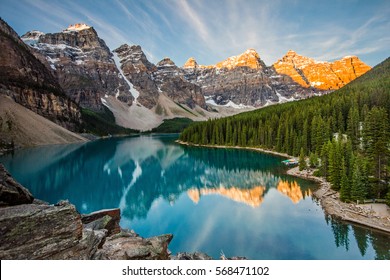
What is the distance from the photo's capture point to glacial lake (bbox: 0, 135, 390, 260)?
17000mm

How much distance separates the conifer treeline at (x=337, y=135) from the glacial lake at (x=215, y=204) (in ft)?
15.2

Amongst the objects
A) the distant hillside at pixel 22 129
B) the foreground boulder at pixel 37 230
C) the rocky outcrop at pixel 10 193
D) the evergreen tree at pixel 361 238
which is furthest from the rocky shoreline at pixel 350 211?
the distant hillside at pixel 22 129

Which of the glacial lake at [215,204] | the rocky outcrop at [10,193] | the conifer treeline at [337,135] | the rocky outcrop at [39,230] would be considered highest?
the conifer treeline at [337,135]

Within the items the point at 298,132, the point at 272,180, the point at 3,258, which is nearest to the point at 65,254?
the point at 3,258

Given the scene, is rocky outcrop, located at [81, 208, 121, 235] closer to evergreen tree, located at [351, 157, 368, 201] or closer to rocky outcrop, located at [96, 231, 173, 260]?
rocky outcrop, located at [96, 231, 173, 260]

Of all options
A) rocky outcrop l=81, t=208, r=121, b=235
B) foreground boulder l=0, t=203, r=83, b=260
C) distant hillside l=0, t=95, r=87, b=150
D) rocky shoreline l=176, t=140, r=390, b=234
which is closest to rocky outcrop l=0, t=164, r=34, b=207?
foreground boulder l=0, t=203, r=83, b=260

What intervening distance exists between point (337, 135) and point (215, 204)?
37390mm

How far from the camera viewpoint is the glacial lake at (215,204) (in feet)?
55.8

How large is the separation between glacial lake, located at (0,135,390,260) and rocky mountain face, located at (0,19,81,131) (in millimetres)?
64881

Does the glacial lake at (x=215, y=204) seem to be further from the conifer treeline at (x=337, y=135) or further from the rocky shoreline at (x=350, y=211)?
the conifer treeline at (x=337, y=135)

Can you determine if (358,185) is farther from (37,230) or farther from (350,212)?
(37,230)

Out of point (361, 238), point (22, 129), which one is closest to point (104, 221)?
point (361, 238)
